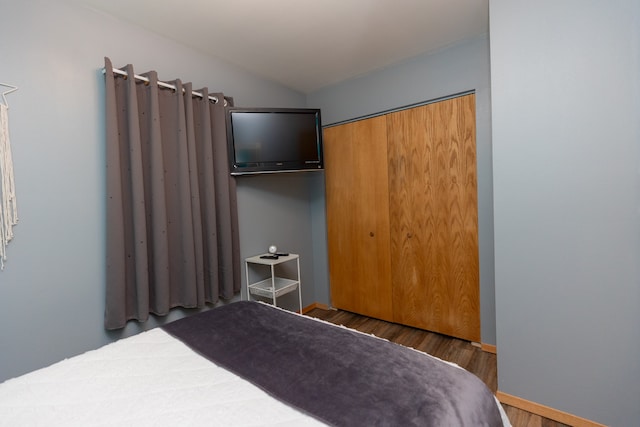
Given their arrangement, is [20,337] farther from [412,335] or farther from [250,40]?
[412,335]

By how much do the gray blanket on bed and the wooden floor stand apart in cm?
101

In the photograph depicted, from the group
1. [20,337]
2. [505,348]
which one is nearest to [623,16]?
[505,348]

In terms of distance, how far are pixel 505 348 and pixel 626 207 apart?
1030 millimetres

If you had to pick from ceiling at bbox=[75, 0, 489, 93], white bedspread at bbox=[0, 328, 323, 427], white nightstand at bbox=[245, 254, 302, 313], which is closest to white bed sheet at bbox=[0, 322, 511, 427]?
white bedspread at bbox=[0, 328, 323, 427]

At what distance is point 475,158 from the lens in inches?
93.0

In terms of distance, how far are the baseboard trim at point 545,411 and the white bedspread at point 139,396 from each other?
63.2 inches

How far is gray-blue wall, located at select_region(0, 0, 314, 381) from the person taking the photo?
1.52 metres

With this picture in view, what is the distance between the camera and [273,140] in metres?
2.63

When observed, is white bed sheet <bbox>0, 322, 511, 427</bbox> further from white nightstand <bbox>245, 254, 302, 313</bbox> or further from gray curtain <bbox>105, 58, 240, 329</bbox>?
white nightstand <bbox>245, 254, 302, 313</bbox>

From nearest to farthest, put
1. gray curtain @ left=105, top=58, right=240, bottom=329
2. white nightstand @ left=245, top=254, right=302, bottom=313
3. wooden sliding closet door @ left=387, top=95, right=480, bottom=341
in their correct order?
gray curtain @ left=105, top=58, right=240, bottom=329 < wooden sliding closet door @ left=387, top=95, right=480, bottom=341 < white nightstand @ left=245, top=254, right=302, bottom=313

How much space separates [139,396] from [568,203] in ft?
7.23

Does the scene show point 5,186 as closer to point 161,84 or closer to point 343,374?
point 161,84

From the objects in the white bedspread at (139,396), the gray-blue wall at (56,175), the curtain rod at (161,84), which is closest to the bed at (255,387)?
the white bedspread at (139,396)

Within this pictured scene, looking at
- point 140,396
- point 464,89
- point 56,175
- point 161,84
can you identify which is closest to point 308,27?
point 161,84
